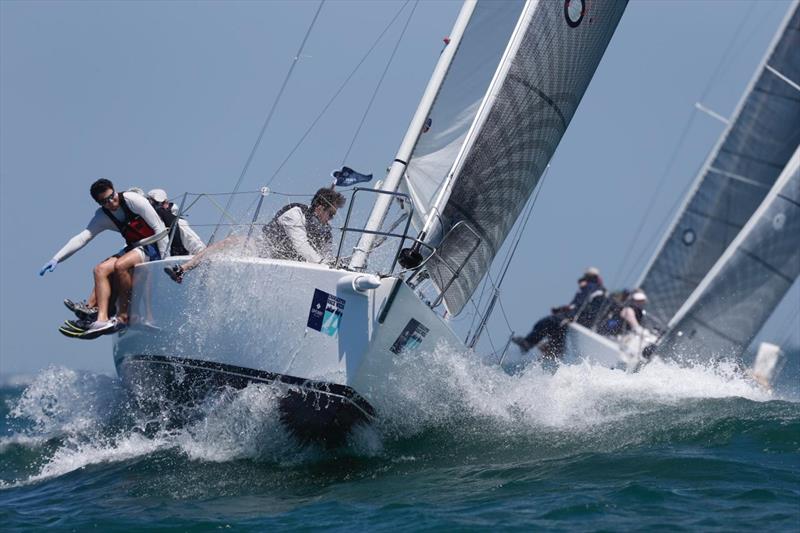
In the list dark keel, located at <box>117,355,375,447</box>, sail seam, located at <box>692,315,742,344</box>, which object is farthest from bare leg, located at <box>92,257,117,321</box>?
sail seam, located at <box>692,315,742,344</box>

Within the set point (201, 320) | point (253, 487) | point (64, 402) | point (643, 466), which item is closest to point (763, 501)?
point (643, 466)

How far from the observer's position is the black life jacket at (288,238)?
7223 millimetres

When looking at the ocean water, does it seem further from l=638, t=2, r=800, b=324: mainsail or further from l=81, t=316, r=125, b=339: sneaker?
l=638, t=2, r=800, b=324: mainsail

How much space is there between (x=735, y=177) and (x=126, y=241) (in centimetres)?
1154

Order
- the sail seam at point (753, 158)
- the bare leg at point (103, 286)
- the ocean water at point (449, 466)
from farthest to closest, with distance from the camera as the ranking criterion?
the sail seam at point (753, 158) < the bare leg at point (103, 286) < the ocean water at point (449, 466)

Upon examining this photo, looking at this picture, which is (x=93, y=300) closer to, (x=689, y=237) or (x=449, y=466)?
(x=449, y=466)

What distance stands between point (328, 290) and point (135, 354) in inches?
82.2

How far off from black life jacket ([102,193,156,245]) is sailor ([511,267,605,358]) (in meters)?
7.44

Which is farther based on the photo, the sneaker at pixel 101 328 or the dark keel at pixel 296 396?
the sneaker at pixel 101 328

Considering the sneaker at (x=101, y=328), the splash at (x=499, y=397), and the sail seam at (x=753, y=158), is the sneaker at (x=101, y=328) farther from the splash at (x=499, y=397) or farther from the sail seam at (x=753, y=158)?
the sail seam at (x=753, y=158)

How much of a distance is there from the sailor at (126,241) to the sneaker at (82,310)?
58mm

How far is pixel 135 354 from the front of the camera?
26.6ft

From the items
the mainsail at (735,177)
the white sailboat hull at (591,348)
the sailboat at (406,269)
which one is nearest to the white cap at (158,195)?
the sailboat at (406,269)

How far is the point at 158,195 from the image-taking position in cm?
855
